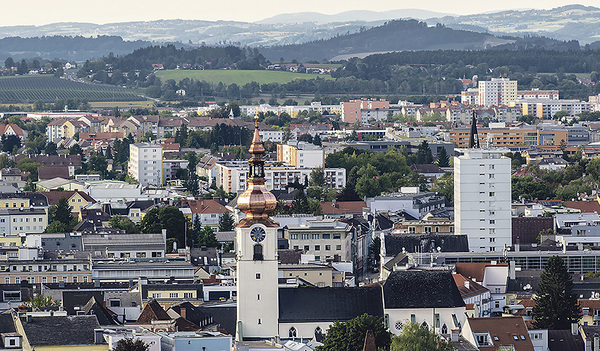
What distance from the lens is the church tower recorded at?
52.5m

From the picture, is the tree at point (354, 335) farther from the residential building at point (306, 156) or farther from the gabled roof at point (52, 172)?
the gabled roof at point (52, 172)

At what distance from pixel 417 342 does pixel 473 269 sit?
2054cm

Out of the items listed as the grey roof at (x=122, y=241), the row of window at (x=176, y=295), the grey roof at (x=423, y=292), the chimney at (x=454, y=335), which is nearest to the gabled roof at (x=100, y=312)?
the row of window at (x=176, y=295)

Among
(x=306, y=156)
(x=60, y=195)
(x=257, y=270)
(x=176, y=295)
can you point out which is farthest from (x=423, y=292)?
(x=306, y=156)

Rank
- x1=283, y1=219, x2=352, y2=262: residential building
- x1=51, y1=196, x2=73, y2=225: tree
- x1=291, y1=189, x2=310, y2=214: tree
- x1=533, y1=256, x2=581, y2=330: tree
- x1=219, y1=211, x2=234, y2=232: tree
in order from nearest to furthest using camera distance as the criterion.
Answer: x1=533, y1=256, x2=581, y2=330: tree → x1=283, y1=219, x2=352, y2=262: residential building → x1=219, y1=211, x2=234, y2=232: tree → x1=51, y1=196, x2=73, y2=225: tree → x1=291, y1=189, x2=310, y2=214: tree

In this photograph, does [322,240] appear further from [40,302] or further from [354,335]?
[354,335]

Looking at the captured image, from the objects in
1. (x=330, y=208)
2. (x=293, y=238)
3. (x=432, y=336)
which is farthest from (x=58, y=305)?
(x=330, y=208)

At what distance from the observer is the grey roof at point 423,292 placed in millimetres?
52531

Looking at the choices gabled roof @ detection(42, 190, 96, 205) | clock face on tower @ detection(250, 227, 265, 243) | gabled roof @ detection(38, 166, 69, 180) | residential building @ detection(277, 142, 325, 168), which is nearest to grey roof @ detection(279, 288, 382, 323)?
clock face on tower @ detection(250, 227, 265, 243)

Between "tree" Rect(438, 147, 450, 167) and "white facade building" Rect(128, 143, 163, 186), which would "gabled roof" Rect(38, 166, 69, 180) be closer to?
"white facade building" Rect(128, 143, 163, 186)

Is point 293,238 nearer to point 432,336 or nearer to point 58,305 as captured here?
point 58,305

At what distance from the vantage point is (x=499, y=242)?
7812cm

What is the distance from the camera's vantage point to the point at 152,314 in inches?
2018

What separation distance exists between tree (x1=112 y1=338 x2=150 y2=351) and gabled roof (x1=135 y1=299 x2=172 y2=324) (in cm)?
810
